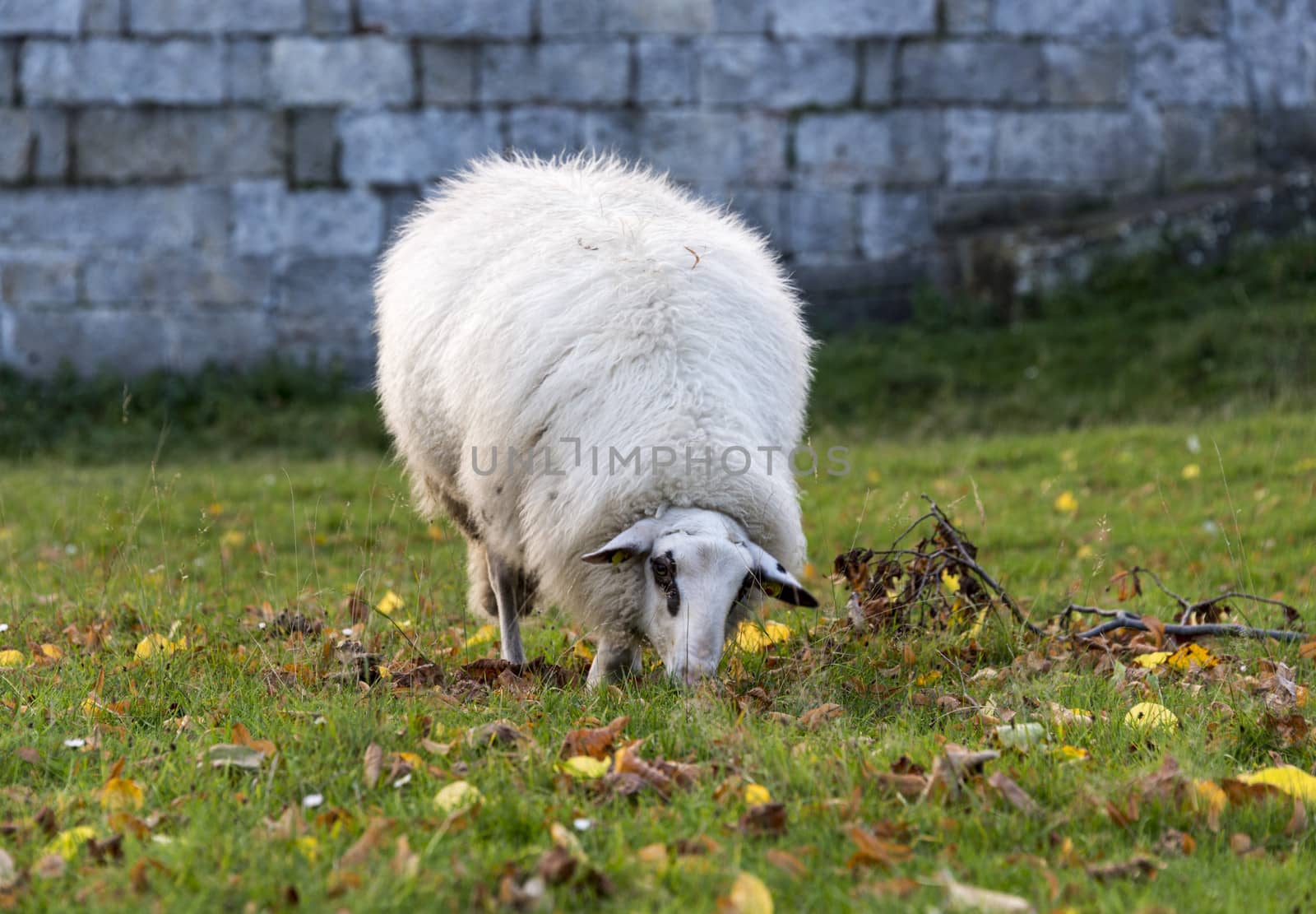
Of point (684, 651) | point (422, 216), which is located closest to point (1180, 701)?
point (684, 651)

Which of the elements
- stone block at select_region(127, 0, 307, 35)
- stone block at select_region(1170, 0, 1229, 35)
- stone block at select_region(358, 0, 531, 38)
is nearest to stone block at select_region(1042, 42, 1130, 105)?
stone block at select_region(1170, 0, 1229, 35)

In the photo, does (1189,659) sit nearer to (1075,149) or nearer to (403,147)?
(1075,149)

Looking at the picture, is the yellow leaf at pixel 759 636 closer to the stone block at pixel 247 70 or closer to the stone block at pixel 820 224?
the stone block at pixel 820 224

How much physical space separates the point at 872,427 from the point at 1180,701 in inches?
222

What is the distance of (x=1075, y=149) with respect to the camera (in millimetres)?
10578

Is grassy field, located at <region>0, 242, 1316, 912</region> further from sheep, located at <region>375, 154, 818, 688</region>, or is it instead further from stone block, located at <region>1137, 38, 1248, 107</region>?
stone block, located at <region>1137, 38, 1248, 107</region>

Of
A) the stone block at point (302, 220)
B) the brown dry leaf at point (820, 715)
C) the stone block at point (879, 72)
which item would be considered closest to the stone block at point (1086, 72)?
the stone block at point (879, 72)

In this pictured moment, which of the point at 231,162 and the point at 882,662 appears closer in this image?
the point at 882,662

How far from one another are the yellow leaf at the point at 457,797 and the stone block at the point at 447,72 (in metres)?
8.03

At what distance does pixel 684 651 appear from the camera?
12.1 feet

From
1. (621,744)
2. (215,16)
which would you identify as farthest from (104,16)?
(621,744)

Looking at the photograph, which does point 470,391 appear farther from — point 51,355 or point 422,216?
point 51,355

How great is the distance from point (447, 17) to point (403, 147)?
1028 mm

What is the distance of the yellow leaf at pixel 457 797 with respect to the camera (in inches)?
111
